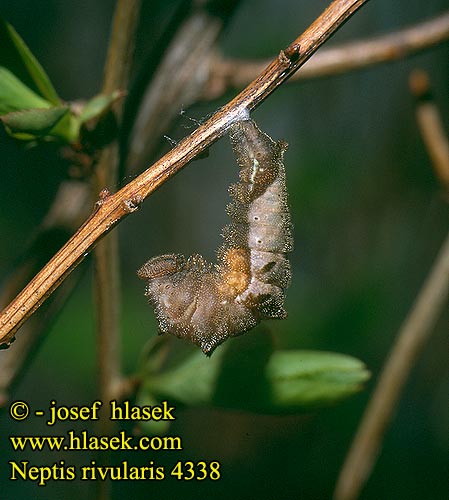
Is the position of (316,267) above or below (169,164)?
above

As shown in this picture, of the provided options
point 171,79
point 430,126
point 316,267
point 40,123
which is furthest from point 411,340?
point 316,267

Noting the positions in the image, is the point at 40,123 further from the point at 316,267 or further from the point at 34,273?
the point at 316,267

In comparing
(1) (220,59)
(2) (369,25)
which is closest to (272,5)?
(2) (369,25)

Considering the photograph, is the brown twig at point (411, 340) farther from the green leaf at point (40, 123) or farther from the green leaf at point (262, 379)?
the green leaf at point (40, 123)

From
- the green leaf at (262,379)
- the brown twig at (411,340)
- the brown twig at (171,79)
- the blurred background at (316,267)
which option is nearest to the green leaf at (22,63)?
the brown twig at (171,79)

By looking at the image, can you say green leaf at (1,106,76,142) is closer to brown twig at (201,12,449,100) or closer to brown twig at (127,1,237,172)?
brown twig at (127,1,237,172)

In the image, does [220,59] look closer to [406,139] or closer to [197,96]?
[197,96]

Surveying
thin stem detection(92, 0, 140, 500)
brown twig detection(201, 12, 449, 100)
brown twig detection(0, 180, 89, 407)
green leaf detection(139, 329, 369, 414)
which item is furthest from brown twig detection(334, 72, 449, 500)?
brown twig detection(0, 180, 89, 407)
